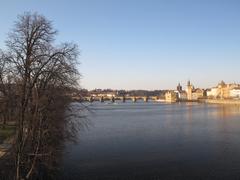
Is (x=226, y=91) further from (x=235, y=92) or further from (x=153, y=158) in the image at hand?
(x=153, y=158)

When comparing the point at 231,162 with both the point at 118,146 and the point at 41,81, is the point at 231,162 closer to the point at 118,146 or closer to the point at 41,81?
the point at 118,146

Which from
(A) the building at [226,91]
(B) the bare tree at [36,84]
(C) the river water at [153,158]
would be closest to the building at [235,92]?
(A) the building at [226,91]

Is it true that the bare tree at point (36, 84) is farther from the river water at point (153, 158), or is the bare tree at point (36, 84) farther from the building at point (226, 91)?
the building at point (226, 91)

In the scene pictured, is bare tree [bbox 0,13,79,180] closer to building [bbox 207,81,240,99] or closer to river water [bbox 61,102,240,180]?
river water [bbox 61,102,240,180]

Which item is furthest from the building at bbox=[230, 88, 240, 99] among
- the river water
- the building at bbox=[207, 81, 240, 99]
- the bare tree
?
the bare tree

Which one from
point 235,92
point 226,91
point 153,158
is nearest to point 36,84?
point 153,158

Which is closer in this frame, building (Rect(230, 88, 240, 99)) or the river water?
the river water

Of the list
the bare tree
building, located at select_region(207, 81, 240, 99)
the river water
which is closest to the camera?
the bare tree

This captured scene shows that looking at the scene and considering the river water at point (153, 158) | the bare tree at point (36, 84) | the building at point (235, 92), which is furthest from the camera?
the building at point (235, 92)

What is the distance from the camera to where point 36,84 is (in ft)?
50.2

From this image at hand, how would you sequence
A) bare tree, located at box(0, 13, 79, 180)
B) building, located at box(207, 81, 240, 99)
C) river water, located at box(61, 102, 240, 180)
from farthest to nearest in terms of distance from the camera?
1. building, located at box(207, 81, 240, 99)
2. river water, located at box(61, 102, 240, 180)
3. bare tree, located at box(0, 13, 79, 180)

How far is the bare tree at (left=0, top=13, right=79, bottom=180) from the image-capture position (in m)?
14.4

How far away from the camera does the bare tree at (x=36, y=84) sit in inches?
566

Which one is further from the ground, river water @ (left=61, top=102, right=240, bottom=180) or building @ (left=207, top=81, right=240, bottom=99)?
building @ (left=207, top=81, right=240, bottom=99)
